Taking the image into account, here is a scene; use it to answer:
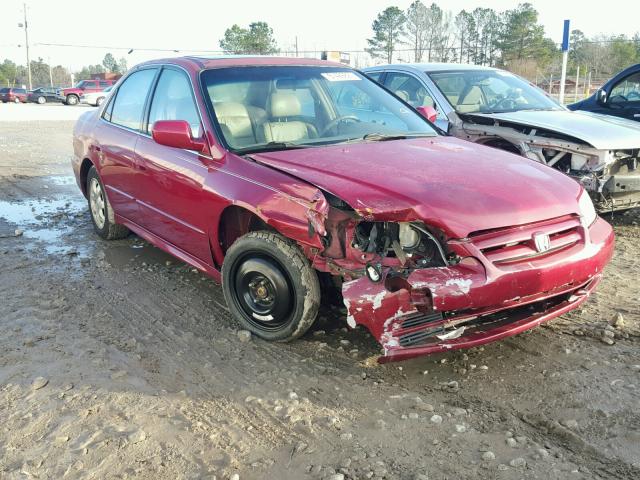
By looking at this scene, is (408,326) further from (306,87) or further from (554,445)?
(306,87)

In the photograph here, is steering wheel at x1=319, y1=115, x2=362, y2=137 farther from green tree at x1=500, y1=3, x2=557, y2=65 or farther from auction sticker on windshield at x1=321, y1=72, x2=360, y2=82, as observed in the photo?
green tree at x1=500, y1=3, x2=557, y2=65

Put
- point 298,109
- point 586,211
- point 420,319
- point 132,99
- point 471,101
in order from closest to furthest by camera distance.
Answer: point 420,319 → point 586,211 → point 298,109 → point 132,99 → point 471,101

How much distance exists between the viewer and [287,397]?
313 cm

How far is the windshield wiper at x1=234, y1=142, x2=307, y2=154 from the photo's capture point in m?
3.86

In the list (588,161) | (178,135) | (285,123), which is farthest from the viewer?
(588,161)

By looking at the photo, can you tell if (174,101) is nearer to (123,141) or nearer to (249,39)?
(123,141)

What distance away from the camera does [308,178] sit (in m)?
3.36

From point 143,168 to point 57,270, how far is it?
128 centimetres

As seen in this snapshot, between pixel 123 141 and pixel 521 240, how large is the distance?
3415 mm

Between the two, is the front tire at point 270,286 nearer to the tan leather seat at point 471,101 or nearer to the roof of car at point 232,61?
the roof of car at point 232,61

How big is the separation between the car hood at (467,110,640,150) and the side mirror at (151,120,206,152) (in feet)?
11.6

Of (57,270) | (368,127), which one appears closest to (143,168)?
(57,270)

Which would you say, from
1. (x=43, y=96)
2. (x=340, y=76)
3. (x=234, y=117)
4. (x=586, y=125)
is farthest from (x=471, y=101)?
(x=43, y=96)

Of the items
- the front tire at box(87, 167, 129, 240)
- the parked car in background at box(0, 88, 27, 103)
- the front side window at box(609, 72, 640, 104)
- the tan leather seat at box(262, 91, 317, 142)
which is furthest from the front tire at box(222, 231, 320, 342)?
the parked car in background at box(0, 88, 27, 103)
